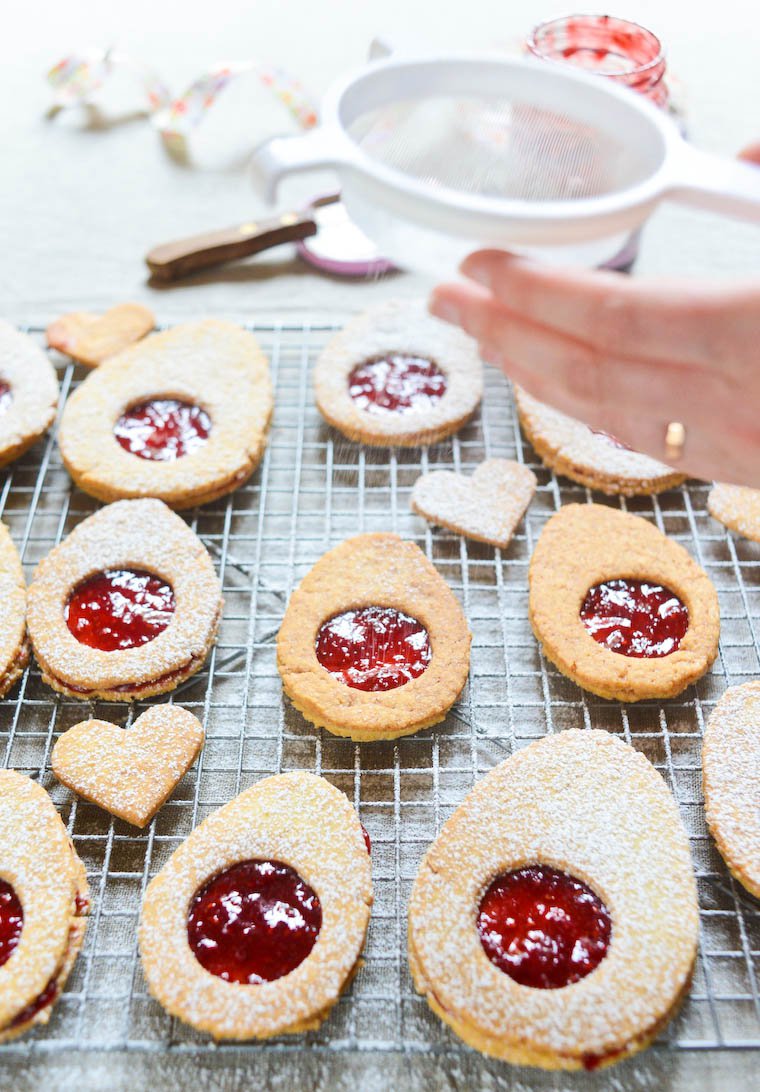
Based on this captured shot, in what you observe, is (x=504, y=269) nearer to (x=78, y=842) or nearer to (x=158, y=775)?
(x=158, y=775)

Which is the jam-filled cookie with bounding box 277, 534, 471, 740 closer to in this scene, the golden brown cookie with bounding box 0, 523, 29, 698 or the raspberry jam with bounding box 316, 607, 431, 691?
the raspberry jam with bounding box 316, 607, 431, 691

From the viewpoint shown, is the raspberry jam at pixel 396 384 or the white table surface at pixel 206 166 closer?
the raspberry jam at pixel 396 384

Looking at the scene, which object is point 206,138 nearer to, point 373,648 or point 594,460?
point 594,460

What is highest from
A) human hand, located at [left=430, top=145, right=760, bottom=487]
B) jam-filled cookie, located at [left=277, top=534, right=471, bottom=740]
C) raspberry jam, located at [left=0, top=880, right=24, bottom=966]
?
human hand, located at [left=430, top=145, right=760, bottom=487]

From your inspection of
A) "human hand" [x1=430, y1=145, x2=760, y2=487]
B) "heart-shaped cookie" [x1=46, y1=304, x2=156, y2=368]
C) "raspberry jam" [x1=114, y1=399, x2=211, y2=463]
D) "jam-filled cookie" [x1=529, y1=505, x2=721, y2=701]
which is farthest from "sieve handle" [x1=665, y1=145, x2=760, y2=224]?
"heart-shaped cookie" [x1=46, y1=304, x2=156, y2=368]

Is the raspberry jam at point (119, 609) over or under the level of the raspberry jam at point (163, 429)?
under

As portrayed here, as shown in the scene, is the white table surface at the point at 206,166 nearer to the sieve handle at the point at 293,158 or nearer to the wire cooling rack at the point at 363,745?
the wire cooling rack at the point at 363,745

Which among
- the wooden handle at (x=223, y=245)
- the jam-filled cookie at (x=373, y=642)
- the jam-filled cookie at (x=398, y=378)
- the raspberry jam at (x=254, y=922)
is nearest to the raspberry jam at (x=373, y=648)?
the jam-filled cookie at (x=373, y=642)
